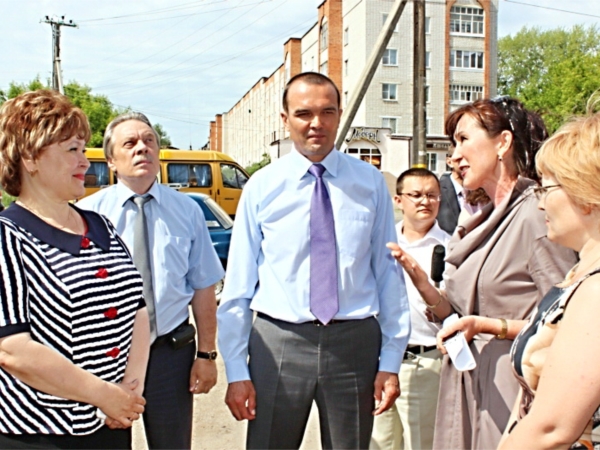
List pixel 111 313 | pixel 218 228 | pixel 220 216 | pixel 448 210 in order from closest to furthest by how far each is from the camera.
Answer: pixel 111 313 < pixel 448 210 < pixel 218 228 < pixel 220 216

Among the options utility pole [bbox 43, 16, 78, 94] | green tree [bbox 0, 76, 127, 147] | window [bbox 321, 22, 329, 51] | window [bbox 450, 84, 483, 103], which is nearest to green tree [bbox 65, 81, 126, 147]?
green tree [bbox 0, 76, 127, 147]

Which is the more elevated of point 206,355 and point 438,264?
point 438,264

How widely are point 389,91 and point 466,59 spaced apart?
6.39 metres

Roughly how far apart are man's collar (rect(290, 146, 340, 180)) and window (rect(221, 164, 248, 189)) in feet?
50.8

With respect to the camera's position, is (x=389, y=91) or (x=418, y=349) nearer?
(x=418, y=349)

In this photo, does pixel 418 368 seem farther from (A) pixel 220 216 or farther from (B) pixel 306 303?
(A) pixel 220 216

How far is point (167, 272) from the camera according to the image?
9.25 feet

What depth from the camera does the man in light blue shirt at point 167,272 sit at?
2730 mm

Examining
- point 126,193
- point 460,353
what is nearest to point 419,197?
point 460,353

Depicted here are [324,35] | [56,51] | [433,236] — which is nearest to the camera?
[433,236]

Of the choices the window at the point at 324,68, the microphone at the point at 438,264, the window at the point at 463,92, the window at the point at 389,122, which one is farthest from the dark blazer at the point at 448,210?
the window at the point at 463,92

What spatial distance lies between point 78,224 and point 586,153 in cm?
170

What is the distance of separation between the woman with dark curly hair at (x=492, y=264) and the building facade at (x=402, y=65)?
34.6m

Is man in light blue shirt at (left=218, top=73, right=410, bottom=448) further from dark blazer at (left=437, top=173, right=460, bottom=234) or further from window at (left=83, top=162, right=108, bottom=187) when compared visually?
window at (left=83, top=162, right=108, bottom=187)
